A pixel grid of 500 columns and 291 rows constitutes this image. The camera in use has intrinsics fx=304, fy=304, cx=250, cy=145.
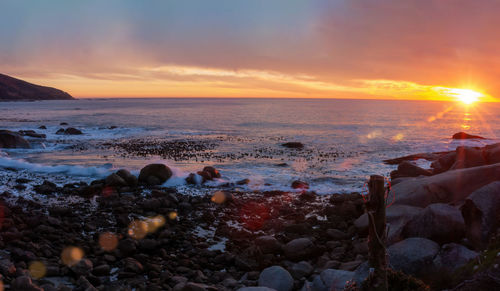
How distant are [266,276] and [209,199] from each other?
29.9 ft

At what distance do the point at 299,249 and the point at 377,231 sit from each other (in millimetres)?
6552

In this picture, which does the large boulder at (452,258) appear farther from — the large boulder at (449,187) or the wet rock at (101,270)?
the wet rock at (101,270)

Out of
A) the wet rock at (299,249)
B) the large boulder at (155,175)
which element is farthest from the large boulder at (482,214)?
the large boulder at (155,175)

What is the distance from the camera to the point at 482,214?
9.62m

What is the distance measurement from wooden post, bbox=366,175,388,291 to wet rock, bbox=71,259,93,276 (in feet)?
28.1

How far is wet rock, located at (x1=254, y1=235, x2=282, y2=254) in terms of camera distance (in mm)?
11859

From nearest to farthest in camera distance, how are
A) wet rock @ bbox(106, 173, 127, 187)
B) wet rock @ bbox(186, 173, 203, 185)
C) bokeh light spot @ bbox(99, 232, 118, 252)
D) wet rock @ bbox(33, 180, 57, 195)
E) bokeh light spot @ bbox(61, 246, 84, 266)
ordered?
bokeh light spot @ bbox(61, 246, 84, 266), bokeh light spot @ bbox(99, 232, 118, 252), wet rock @ bbox(33, 180, 57, 195), wet rock @ bbox(106, 173, 127, 187), wet rock @ bbox(186, 173, 203, 185)

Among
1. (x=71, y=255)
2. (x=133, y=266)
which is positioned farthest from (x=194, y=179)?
(x=133, y=266)

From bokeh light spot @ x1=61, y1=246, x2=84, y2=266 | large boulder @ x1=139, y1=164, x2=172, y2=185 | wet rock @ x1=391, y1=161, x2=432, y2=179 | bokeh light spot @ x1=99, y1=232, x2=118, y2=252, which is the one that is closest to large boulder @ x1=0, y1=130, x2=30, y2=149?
large boulder @ x1=139, y1=164, x2=172, y2=185

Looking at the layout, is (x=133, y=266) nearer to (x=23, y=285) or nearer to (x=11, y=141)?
(x=23, y=285)

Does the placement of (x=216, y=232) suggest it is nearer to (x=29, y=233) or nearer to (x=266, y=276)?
(x=266, y=276)

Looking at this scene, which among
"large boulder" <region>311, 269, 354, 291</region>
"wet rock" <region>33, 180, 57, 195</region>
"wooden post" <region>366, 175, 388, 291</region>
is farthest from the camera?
"wet rock" <region>33, 180, 57, 195</region>

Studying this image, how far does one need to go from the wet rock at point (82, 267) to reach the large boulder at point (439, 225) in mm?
10474

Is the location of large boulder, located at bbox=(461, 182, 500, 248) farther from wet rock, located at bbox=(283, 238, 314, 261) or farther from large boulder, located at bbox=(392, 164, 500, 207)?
wet rock, located at bbox=(283, 238, 314, 261)
